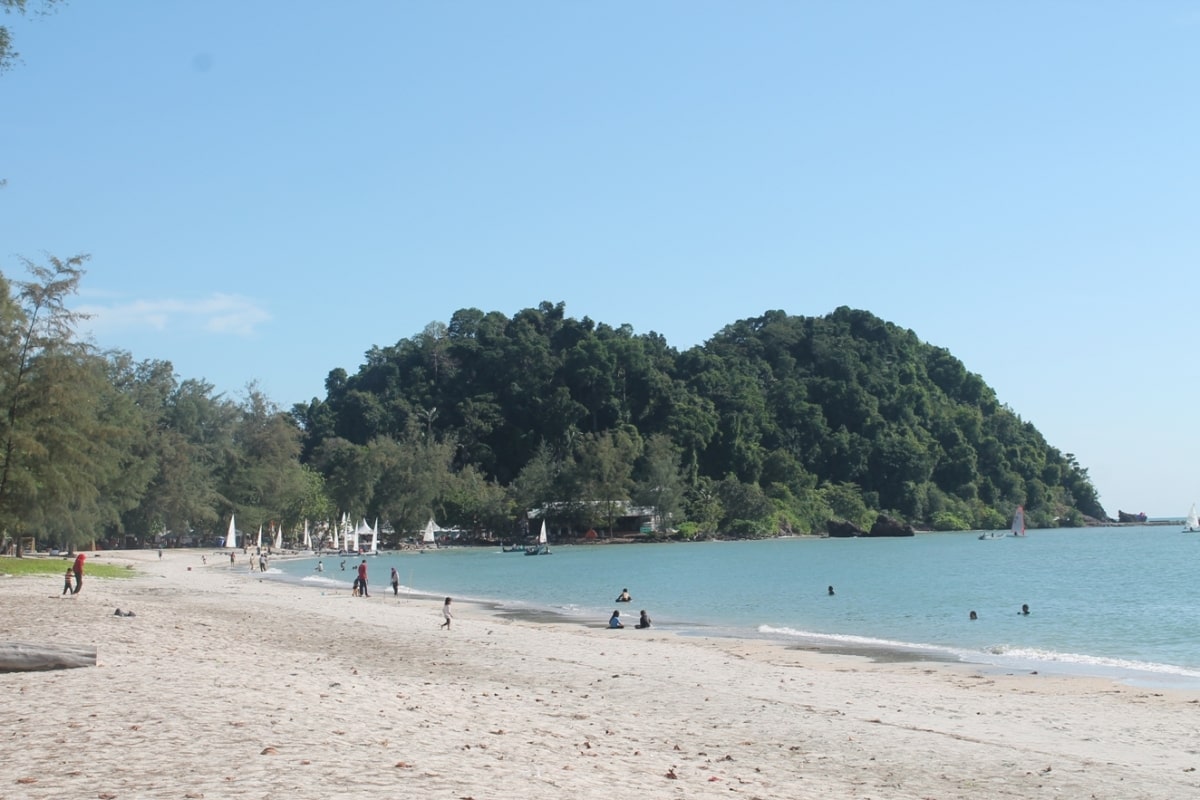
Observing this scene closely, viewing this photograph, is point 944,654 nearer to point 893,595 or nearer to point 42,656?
point 42,656

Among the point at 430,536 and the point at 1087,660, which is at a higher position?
the point at 430,536

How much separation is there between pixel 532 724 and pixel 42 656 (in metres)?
6.40

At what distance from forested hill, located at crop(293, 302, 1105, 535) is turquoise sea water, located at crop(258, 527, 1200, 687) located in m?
22.5

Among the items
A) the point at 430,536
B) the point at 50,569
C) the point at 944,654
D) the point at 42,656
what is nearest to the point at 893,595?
the point at 944,654

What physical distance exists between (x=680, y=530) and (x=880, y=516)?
3341cm

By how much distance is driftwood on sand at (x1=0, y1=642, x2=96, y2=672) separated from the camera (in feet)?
43.2

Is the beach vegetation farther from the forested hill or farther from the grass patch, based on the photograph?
the grass patch

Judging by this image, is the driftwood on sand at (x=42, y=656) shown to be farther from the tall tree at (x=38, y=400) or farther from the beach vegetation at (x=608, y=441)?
the beach vegetation at (x=608, y=441)

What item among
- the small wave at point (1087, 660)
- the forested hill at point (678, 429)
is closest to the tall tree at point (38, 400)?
the small wave at point (1087, 660)

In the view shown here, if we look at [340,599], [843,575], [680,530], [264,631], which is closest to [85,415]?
[340,599]

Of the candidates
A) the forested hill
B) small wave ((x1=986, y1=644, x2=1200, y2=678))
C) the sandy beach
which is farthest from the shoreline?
the forested hill

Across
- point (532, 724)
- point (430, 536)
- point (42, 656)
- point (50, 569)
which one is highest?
point (430, 536)

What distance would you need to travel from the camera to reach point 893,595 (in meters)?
47.6

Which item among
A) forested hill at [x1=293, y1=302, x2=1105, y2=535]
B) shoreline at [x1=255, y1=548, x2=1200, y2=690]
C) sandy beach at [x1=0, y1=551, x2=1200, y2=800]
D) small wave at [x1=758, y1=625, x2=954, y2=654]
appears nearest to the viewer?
sandy beach at [x1=0, y1=551, x2=1200, y2=800]
